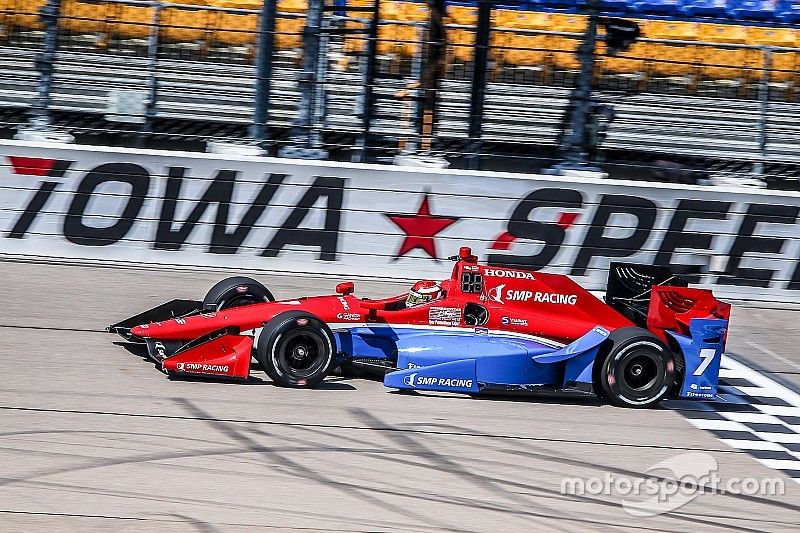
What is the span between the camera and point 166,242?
1152 centimetres

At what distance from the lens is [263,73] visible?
11922 mm

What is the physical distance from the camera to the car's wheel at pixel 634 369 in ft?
24.9

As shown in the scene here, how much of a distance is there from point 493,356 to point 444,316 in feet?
1.65

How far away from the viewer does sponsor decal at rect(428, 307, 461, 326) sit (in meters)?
7.77

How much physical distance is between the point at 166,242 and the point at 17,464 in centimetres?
597

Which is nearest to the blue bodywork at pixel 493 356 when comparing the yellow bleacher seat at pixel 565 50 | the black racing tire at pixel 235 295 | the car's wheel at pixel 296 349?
the car's wheel at pixel 296 349

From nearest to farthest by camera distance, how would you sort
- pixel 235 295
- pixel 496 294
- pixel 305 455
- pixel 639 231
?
pixel 305 455 → pixel 496 294 → pixel 235 295 → pixel 639 231

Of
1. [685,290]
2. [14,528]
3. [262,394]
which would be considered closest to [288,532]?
[14,528]

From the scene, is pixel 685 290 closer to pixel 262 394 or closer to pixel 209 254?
→ pixel 262 394

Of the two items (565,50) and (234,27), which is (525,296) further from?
(234,27)

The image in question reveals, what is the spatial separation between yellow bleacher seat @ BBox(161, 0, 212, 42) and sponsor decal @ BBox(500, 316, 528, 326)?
19.3 feet

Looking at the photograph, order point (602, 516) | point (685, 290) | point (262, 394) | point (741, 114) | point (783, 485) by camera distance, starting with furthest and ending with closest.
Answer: point (741, 114) < point (685, 290) < point (262, 394) < point (783, 485) < point (602, 516)

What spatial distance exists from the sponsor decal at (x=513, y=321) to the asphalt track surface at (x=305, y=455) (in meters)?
0.54

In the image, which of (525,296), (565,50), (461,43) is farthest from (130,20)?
(525,296)
